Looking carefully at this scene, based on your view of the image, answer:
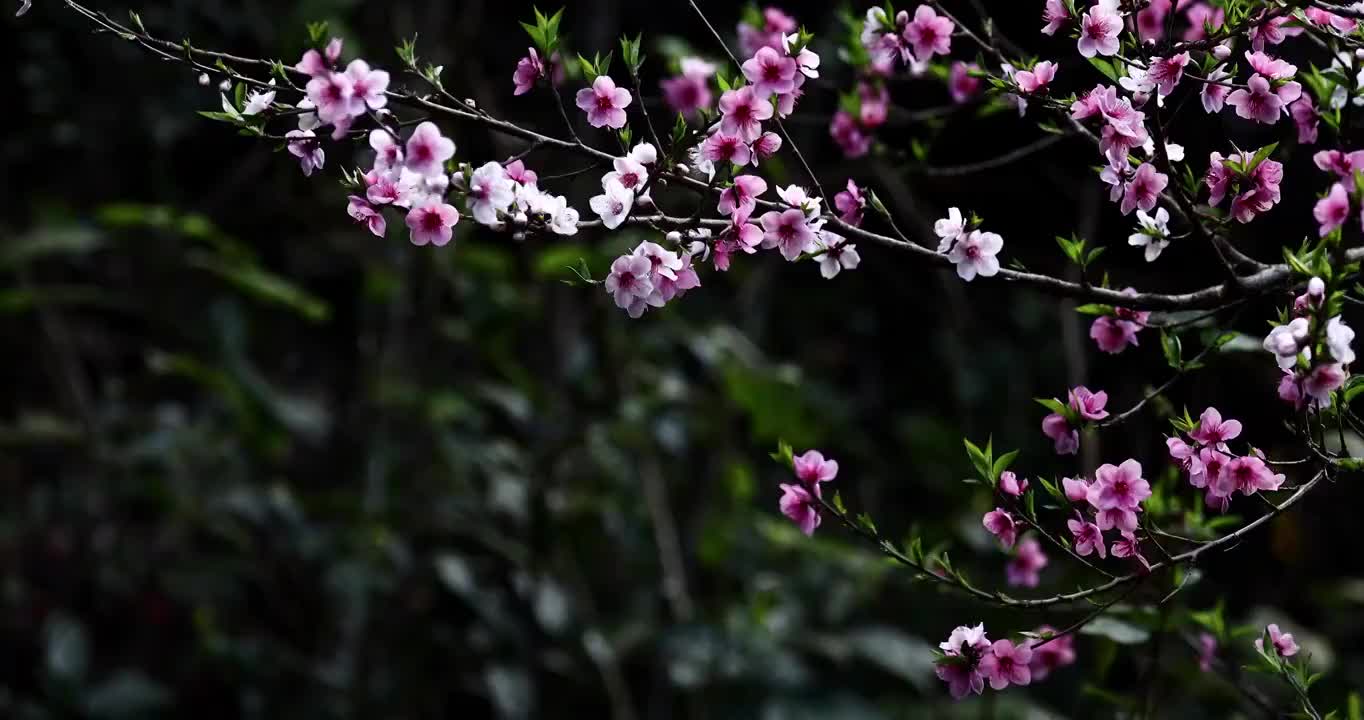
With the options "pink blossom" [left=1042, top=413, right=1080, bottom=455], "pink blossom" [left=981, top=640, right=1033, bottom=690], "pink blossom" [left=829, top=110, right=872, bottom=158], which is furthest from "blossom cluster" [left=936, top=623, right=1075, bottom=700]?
"pink blossom" [left=829, top=110, right=872, bottom=158]

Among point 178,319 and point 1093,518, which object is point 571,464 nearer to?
point 178,319

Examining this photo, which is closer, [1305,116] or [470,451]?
[1305,116]

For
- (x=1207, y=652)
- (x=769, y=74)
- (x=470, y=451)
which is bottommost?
(x=470, y=451)

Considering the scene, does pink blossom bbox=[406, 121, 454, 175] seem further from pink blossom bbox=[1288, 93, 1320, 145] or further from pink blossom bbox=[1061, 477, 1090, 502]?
pink blossom bbox=[1288, 93, 1320, 145]

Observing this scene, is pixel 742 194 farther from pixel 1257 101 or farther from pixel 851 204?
pixel 1257 101

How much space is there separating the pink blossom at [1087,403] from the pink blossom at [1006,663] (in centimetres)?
15

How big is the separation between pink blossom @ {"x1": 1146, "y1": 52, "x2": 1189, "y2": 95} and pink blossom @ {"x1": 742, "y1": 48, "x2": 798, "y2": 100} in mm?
214

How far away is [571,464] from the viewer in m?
2.29

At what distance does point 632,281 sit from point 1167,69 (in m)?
0.34

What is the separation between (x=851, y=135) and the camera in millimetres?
1272

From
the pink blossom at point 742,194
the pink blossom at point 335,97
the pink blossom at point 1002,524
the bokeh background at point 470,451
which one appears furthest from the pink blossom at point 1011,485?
the bokeh background at point 470,451

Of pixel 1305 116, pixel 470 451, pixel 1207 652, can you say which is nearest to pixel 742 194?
pixel 1305 116

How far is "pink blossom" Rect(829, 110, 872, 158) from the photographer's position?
1.27 metres

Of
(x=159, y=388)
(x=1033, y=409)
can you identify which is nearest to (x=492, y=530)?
(x=159, y=388)
